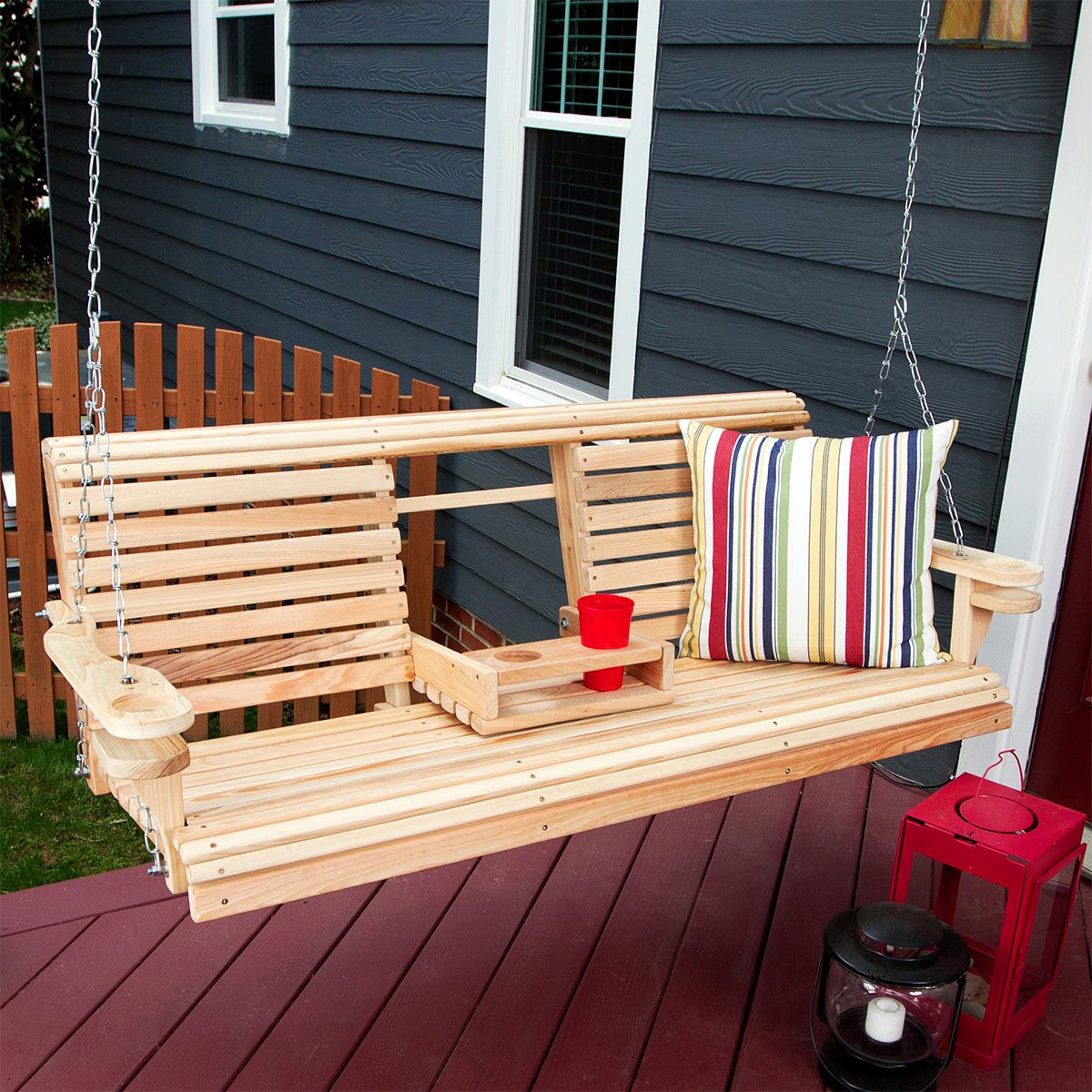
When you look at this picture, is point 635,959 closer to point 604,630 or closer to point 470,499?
point 604,630

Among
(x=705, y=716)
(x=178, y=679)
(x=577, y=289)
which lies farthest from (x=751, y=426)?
(x=178, y=679)

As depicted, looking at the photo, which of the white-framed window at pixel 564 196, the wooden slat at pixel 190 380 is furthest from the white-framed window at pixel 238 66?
the wooden slat at pixel 190 380

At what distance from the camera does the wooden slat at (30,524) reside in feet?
10.8

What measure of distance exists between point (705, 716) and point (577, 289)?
1903 millimetres

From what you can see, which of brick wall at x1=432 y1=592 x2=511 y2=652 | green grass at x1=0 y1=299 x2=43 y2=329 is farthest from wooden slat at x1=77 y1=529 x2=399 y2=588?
green grass at x1=0 y1=299 x2=43 y2=329

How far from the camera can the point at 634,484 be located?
8.58 feet

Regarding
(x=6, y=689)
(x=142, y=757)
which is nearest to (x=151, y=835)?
(x=142, y=757)

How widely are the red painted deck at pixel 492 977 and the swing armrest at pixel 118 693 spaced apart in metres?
0.71

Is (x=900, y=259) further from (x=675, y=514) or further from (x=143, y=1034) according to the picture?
(x=143, y=1034)

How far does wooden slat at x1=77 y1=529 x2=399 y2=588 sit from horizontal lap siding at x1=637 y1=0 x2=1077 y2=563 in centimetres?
120

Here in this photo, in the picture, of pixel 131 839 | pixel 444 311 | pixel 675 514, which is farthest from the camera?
pixel 444 311

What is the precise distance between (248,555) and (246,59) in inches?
164

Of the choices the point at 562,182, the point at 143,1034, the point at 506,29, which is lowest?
the point at 143,1034

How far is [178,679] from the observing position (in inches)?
84.7
